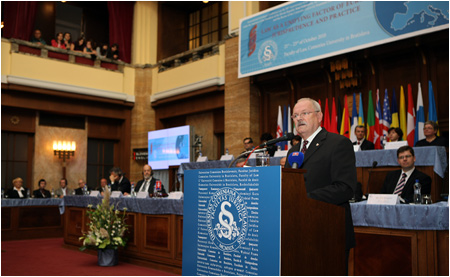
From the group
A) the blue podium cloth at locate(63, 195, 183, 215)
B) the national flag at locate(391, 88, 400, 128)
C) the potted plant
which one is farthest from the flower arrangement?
the national flag at locate(391, 88, 400, 128)

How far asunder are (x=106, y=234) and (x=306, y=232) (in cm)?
464

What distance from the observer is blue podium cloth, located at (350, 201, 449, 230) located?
3.50 m

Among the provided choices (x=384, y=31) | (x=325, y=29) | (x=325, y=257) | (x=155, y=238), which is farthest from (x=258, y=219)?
(x=325, y=29)

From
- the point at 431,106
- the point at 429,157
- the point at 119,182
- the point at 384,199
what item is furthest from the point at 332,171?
the point at 119,182

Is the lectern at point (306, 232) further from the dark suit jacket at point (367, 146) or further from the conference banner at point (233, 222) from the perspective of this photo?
the dark suit jacket at point (367, 146)

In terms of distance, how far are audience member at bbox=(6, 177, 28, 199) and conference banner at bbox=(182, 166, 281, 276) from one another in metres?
8.66

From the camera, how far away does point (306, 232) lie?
1954 millimetres

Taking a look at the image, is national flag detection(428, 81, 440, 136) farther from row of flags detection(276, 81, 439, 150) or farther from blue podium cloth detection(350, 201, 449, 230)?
blue podium cloth detection(350, 201, 449, 230)

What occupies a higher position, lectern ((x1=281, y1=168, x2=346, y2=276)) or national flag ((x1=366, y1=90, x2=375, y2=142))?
national flag ((x1=366, y1=90, x2=375, y2=142))

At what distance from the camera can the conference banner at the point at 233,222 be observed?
1.88m

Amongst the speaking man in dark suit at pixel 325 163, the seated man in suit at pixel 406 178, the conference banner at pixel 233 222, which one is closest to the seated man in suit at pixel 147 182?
the seated man in suit at pixel 406 178

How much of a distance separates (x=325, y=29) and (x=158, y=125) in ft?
20.2

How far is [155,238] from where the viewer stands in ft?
19.5

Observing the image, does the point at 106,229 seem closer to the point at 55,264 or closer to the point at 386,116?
the point at 55,264
